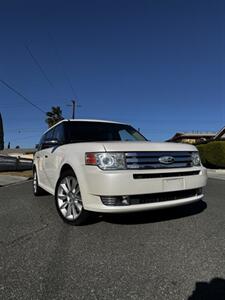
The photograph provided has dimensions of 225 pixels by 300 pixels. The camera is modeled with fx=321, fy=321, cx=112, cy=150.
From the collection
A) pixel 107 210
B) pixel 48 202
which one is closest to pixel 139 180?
pixel 107 210

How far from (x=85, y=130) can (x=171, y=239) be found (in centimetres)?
263

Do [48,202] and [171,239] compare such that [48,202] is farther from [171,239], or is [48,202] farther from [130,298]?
[130,298]

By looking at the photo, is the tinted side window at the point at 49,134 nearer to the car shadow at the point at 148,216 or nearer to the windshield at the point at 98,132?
the windshield at the point at 98,132

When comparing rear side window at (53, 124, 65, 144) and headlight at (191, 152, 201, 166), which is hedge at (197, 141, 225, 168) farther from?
headlight at (191, 152, 201, 166)

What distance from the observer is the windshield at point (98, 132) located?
5.61 meters

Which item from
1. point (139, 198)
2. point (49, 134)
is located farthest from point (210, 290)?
point (49, 134)

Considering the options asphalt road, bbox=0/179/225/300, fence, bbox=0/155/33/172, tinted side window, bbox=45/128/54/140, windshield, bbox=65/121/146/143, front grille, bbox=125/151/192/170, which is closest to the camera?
asphalt road, bbox=0/179/225/300

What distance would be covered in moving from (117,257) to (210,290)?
3.56 feet

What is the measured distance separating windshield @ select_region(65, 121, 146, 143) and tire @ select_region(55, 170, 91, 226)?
87 cm

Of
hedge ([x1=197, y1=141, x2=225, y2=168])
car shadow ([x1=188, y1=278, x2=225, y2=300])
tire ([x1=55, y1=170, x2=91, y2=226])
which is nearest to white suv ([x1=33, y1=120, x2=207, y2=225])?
tire ([x1=55, y1=170, x2=91, y2=226])

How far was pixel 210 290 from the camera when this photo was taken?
103 inches

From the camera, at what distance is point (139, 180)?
4051 millimetres

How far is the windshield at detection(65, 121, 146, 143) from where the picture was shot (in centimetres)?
561

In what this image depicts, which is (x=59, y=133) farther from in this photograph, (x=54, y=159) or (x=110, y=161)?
(x=110, y=161)
